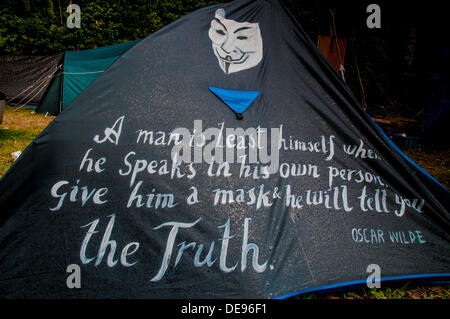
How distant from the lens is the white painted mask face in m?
1.83

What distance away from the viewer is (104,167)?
5.23ft

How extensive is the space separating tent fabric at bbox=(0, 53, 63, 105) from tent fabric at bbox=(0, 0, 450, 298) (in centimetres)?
782

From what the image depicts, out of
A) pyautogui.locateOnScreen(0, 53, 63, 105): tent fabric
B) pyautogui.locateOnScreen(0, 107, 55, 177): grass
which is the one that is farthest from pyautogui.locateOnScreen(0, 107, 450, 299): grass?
pyautogui.locateOnScreen(0, 53, 63, 105): tent fabric

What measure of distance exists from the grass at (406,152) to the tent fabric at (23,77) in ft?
2.30

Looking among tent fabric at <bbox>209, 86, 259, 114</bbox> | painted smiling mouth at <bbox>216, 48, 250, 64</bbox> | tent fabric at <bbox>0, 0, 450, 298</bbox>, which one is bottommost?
tent fabric at <bbox>0, 0, 450, 298</bbox>

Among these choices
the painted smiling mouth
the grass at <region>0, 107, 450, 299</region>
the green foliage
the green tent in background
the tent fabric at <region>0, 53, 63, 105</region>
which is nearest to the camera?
the grass at <region>0, 107, 450, 299</region>

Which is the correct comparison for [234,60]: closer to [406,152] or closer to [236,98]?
[236,98]

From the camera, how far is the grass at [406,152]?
1.67 m

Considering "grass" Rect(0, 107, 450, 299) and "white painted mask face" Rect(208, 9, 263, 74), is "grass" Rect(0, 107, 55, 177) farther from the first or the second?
"white painted mask face" Rect(208, 9, 263, 74)

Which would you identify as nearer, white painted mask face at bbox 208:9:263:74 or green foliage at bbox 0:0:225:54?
white painted mask face at bbox 208:9:263:74

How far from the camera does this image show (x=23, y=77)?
26.7ft

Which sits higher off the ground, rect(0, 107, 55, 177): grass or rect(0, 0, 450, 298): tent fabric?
rect(0, 107, 55, 177): grass

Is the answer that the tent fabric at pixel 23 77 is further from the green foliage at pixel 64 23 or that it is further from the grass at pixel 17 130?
the green foliage at pixel 64 23
